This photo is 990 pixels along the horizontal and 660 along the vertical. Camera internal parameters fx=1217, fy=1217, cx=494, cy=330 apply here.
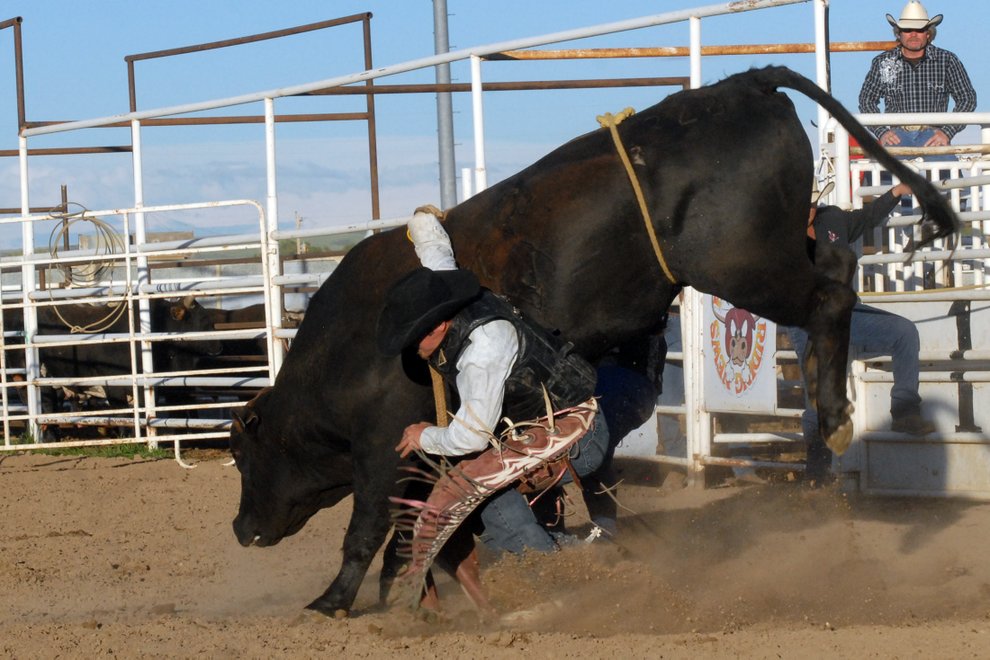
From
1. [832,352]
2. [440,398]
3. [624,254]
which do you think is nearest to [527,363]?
[440,398]

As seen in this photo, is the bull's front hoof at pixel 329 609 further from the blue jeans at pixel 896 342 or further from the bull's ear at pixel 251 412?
the blue jeans at pixel 896 342

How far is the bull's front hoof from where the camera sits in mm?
4477

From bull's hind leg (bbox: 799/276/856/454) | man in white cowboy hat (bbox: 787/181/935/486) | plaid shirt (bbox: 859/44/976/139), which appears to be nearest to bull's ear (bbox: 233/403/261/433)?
bull's hind leg (bbox: 799/276/856/454)

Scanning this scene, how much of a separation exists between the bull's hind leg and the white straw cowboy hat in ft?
12.6

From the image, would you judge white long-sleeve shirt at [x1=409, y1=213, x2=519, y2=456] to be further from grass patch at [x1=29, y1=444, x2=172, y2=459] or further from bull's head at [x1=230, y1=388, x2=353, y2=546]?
grass patch at [x1=29, y1=444, x2=172, y2=459]

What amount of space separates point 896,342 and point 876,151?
5.84ft

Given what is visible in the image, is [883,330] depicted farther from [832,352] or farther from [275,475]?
[275,475]

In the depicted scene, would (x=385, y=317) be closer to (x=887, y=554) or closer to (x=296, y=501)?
(x=296, y=501)

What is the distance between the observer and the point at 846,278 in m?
4.51

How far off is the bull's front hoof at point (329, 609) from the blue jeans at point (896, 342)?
2571 mm

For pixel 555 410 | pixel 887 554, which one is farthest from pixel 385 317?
pixel 887 554

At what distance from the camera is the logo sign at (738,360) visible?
6.66 m

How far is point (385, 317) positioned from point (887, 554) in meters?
2.54

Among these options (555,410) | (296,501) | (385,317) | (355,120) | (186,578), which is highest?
(355,120)
